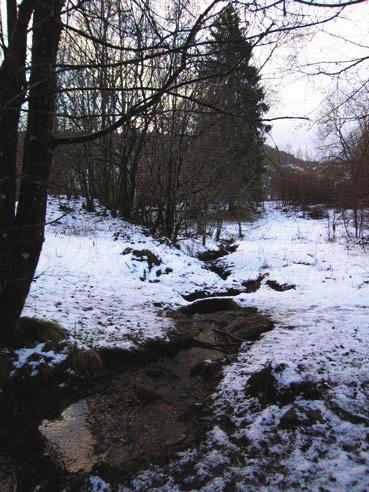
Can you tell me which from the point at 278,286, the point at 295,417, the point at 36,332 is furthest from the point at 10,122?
the point at 278,286

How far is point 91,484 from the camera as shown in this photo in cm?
247

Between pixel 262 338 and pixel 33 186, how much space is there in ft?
11.7

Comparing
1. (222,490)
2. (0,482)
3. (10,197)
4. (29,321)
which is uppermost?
(10,197)

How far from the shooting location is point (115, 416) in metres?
3.36

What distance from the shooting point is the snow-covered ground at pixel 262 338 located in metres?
2.48

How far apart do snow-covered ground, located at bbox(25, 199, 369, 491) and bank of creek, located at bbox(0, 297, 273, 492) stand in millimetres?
212

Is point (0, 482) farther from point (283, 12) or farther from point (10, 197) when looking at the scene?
point (283, 12)

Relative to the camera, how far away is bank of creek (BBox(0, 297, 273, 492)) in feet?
8.83

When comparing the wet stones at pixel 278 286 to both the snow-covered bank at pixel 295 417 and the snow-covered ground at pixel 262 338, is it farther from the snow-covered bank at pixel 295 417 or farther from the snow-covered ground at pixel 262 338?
the snow-covered bank at pixel 295 417

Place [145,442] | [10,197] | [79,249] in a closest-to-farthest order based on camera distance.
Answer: [145,442], [10,197], [79,249]

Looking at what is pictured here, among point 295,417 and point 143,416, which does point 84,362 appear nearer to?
point 143,416

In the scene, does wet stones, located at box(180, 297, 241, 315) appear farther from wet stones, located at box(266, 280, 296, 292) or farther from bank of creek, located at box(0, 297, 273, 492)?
bank of creek, located at box(0, 297, 273, 492)

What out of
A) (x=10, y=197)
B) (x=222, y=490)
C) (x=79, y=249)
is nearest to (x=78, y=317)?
(x=10, y=197)

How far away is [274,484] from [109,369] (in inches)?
97.9
